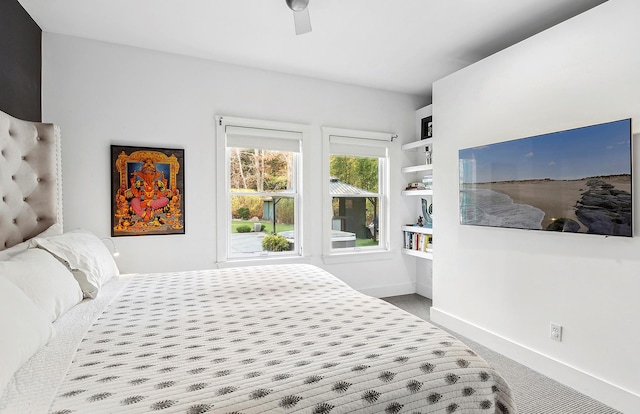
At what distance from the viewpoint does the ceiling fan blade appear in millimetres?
2273

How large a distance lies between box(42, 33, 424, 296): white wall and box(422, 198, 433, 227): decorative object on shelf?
1012 mm

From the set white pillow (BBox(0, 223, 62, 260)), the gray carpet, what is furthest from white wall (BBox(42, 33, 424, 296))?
the gray carpet

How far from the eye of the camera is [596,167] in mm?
2217

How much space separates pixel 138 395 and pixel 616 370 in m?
2.68

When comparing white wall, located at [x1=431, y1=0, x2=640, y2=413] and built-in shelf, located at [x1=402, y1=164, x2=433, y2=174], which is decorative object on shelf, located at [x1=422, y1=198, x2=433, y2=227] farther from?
white wall, located at [x1=431, y1=0, x2=640, y2=413]

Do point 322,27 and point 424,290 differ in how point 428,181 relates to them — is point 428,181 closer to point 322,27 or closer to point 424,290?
point 424,290

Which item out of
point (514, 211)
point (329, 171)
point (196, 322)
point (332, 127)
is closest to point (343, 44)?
point (332, 127)

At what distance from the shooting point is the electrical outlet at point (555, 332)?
2.49 metres

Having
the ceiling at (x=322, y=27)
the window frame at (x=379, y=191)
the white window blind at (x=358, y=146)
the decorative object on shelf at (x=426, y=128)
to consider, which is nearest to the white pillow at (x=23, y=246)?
the ceiling at (x=322, y=27)

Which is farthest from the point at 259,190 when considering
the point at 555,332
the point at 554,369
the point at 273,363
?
the point at 554,369

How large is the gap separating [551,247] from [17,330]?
120 inches

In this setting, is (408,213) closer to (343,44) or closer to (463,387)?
(343,44)

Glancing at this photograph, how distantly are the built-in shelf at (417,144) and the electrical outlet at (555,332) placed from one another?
2264 mm

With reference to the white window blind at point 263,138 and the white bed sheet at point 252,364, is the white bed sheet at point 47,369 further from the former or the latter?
the white window blind at point 263,138
